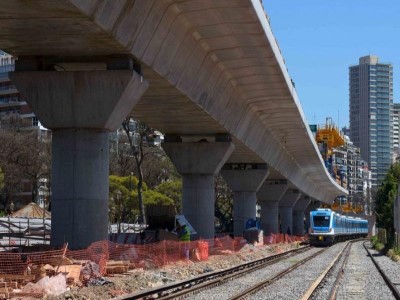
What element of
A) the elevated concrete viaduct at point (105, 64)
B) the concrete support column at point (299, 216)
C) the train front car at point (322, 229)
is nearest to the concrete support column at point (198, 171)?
the elevated concrete viaduct at point (105, 64)

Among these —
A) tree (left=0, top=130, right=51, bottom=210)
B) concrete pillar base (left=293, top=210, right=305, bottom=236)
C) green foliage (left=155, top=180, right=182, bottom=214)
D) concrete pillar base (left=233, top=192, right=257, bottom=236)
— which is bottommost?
concrete pillar base (left=293, top=210, right=305, bottom=236)

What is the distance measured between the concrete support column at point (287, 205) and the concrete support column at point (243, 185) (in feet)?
105

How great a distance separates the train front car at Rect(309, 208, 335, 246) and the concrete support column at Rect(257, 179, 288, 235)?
3.56m

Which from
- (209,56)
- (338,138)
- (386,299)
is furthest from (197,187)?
(338,138)

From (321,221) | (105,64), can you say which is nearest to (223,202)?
(321,221)

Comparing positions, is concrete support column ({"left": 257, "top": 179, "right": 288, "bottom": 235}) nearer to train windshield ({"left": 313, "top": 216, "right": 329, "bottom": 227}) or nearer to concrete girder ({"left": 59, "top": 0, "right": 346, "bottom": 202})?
train windshield ({"left": 313, "top": 216, "right": 329, "bottom": 227})

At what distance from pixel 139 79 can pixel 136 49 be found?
1536mm

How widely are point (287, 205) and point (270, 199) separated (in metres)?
18.5

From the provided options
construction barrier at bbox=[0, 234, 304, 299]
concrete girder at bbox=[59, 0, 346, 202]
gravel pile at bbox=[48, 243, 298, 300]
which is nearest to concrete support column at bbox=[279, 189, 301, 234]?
concrete girder at bbox=[59, 0, 346, 202]

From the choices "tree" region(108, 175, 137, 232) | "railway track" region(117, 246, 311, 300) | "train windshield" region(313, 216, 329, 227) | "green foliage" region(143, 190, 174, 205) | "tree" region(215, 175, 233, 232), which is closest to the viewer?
"railway track" region(117, 246, 311, 300)

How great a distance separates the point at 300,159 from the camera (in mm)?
65250

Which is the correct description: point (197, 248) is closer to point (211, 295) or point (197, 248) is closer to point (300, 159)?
point (211, 295)

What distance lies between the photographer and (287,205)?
90.4m

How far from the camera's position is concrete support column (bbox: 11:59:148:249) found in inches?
877
